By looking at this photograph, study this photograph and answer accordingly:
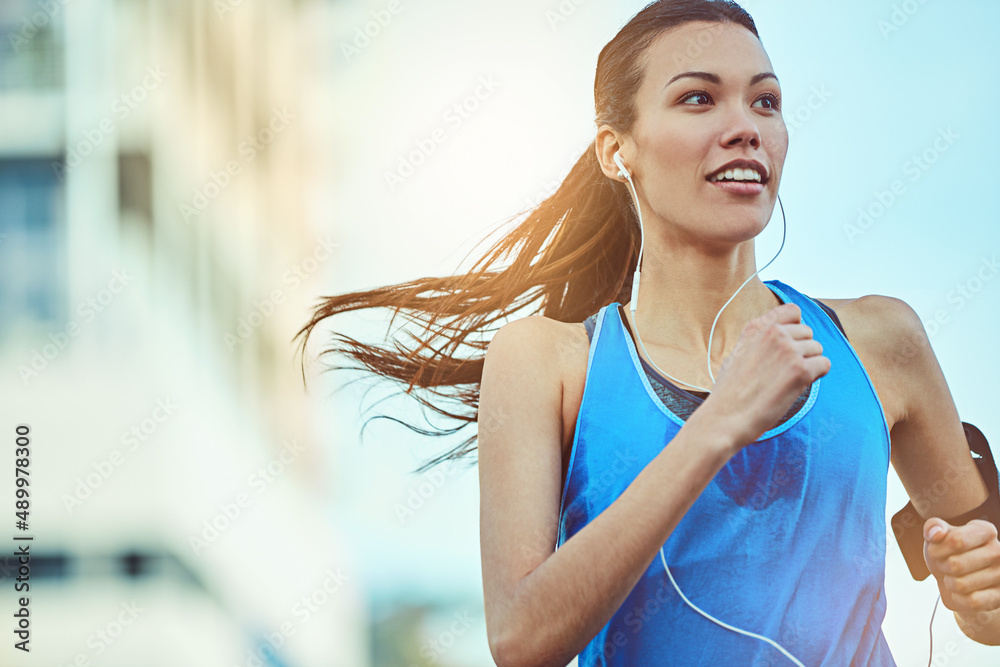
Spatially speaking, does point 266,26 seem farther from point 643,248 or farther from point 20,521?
point 20,521

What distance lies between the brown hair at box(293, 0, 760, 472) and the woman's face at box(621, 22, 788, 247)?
3.5 inches

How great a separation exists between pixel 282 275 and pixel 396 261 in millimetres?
204

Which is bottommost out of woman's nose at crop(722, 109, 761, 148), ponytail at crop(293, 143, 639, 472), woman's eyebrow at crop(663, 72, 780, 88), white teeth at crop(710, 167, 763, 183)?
ponytail at crop(293, 143, 639, 472)

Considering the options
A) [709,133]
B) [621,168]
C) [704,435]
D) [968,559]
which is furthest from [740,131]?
[968,559]

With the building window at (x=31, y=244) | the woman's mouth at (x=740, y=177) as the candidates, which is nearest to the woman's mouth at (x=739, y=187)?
the woman's mouth at (x=740, y=177)

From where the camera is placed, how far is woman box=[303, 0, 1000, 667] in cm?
82

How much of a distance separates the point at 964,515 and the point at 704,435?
533mm

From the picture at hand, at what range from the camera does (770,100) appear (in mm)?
1077

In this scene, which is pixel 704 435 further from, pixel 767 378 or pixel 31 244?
pixel 31 244

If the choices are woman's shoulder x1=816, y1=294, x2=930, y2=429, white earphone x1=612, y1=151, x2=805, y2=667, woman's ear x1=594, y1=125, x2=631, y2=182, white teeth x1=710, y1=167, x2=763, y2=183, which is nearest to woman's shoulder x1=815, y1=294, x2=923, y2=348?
woman's shoulder x1=816, y1=294, x2=930, y2=429

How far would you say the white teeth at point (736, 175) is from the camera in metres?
1.02

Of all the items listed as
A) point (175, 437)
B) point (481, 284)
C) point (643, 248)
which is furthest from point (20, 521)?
point (643, 248)

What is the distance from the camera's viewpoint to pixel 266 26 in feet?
5.05

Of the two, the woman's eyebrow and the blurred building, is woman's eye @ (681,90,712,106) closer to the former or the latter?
the woman's eyebrow
